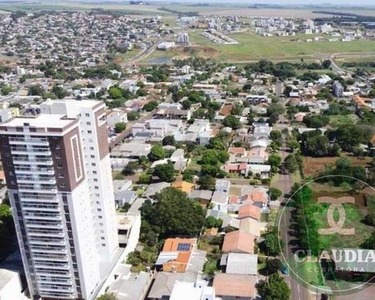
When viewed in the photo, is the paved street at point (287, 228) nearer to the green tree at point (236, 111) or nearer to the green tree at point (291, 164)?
the green tree at point (291, 164)

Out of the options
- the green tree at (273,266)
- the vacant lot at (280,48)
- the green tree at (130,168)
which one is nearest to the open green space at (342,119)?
the green tree at (130,168)

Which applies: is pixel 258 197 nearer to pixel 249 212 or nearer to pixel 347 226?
pixel 249 212

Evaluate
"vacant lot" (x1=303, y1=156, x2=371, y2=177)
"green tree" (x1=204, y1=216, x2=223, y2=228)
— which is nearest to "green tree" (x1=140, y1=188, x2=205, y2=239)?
"green tree" (x1=204, y1=216, x2=223, y2=228)

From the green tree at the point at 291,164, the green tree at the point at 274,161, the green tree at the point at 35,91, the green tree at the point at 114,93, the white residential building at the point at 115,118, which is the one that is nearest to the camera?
the green tree at the point at 291,164

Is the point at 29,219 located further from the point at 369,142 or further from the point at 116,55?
the point at 116,55

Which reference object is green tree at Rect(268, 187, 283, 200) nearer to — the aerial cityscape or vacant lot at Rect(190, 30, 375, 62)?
the aerial cityscape

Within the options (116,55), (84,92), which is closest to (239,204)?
(84,92)

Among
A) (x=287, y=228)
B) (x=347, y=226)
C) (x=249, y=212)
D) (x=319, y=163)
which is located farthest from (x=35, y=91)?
(x=347, y=226)

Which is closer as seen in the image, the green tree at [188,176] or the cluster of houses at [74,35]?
the green tree at [188,176]
